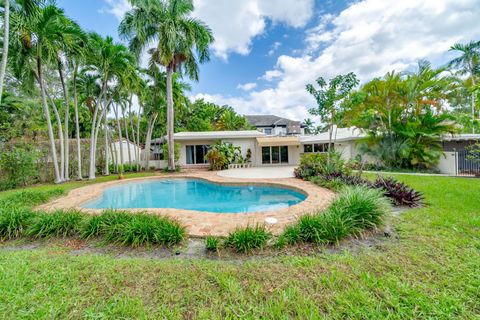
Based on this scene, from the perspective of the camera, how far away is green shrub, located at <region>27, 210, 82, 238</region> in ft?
20.5

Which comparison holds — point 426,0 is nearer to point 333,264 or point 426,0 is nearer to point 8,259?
point 333,264

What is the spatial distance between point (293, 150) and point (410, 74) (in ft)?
48.5

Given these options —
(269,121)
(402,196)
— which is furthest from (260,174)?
(269,121)

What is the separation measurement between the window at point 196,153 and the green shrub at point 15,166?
16036 millimetres

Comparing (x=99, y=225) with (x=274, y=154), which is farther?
(x=274, y=154)

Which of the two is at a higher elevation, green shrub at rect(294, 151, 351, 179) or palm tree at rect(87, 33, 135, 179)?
palm tree at rect(87, 33, 135, 179)

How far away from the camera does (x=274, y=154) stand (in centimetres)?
2875

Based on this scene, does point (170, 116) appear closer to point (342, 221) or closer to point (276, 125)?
point (342, 221)

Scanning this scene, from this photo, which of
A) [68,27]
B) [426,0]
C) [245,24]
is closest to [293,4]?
[245,24]

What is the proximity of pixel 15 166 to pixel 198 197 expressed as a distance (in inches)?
545

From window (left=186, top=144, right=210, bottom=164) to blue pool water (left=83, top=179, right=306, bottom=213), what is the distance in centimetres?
1164

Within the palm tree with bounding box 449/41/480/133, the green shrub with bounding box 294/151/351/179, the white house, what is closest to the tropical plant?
the white house

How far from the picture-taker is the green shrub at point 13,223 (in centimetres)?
623

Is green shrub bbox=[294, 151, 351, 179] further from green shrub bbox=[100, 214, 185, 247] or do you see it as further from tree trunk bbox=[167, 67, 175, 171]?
tree trunk bbox=[167, 67, 175, 171]
